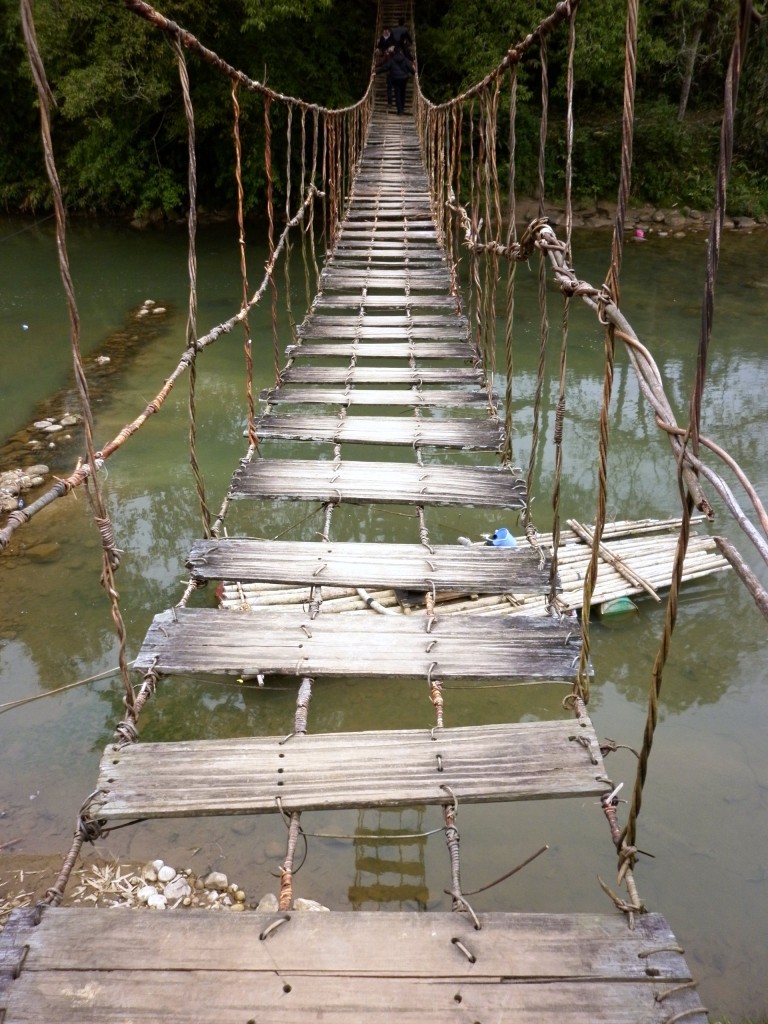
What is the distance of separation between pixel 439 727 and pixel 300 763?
0.86 ft

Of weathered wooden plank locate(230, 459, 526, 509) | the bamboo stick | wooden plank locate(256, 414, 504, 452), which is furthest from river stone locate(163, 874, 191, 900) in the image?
the bamboo stick

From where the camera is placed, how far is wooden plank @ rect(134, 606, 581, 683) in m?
1.53

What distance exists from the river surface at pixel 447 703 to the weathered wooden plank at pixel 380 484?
0.91m

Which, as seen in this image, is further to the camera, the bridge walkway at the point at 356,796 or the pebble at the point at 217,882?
the pebble at the point at 217,882

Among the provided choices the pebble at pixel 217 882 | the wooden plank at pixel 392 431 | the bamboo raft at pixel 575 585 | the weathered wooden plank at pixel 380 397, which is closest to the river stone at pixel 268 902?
the pebble at pixel 217 882

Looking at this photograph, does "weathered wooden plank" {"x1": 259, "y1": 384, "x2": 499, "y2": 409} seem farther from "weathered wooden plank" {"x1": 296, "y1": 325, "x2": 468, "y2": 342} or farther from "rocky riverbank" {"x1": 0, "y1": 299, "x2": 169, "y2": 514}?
"rocky riverbank" {"x1": 0, "y1": 299, "x2": 169, "y2": 514}

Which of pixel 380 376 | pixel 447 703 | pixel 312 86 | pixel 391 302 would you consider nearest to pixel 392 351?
pixel 380 376

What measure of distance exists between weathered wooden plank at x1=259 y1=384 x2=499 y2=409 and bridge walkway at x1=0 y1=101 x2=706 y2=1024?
615mm

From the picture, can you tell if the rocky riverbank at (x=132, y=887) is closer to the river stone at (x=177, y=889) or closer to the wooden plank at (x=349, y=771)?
the river stone at (x=177, y=889)

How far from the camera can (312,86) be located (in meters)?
9.28

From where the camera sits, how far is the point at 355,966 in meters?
1.01

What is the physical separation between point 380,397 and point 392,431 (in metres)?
0.36

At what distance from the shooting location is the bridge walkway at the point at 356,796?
969 millimetres

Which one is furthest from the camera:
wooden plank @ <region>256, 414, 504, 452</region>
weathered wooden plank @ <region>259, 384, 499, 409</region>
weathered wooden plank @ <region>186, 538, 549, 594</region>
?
weathered wooden plank @ <region>259, 384, 499, 409</region>
